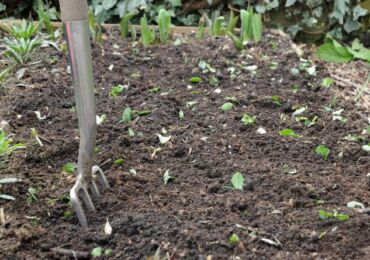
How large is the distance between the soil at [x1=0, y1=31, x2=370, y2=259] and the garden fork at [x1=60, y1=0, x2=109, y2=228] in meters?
Result: 0.07

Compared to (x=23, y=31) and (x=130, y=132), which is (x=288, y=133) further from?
(x=23, y=31)

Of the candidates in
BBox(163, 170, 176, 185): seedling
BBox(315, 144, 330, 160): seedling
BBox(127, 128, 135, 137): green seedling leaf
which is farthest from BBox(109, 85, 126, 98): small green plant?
BBox(315, 144, 330, 160): seedling

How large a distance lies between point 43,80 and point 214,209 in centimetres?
148

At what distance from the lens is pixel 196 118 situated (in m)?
2.62

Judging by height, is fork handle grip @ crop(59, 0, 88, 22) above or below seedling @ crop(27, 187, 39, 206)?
above

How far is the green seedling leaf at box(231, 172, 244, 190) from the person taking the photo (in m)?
2.05

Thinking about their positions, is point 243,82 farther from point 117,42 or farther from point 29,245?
point 29,245

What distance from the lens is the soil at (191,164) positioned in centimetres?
172

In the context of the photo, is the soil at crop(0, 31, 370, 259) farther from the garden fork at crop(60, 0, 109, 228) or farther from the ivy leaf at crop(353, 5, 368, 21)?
the ivy leaf at crop(353, 5, 368, 21)

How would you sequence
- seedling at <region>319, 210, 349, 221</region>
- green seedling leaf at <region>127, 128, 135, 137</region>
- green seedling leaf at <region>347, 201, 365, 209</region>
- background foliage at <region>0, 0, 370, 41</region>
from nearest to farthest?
seedling at <region>319, 210, 349, 221</region> < green seedling leaf at <region>347, 201, 365, 209</region> < green seedling leaf at <region>127, 128, 135, 137</region> < background foliage at <region>0, 0, 370, 41</region>

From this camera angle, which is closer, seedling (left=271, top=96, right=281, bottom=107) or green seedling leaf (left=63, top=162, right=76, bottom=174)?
green seedling leaf (left=63, top=162, right=76, bottom=174)

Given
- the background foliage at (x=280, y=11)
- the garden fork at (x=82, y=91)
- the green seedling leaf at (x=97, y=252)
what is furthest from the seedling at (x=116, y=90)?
the background foliage at (x=280, y=11)

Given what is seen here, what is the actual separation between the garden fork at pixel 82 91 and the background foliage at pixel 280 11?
9.56ft

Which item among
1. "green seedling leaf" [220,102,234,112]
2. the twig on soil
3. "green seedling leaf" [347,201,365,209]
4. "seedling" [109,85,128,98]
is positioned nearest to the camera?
the twig on soil
